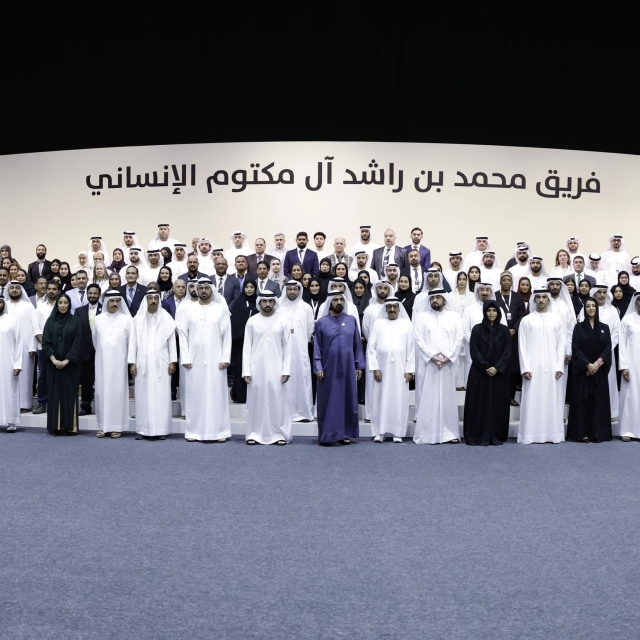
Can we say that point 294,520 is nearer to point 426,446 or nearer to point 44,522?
point 44,522

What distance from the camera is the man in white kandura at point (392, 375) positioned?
326 inches

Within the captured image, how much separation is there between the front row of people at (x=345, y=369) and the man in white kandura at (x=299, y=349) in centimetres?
36

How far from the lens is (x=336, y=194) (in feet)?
42.1

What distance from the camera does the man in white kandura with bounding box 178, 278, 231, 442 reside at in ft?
26.7

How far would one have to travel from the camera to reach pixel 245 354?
812cm

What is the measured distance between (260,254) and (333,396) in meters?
3.48

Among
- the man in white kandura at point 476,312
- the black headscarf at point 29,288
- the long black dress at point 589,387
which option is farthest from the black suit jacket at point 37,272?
the long black dress at point 589,387

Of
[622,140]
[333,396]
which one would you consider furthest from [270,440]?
[622,140]

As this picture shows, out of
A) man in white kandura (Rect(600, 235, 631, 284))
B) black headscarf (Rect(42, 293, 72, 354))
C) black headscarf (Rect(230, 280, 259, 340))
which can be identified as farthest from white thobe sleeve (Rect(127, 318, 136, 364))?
man in white kandura (Rect(600, 235, 631, 284))

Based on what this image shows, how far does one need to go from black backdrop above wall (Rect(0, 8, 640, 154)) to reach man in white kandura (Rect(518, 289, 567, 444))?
217 inches

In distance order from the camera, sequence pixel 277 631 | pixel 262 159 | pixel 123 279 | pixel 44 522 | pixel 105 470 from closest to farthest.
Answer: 1. pixel 277 631
2. pixel 44 522
3. pixel 105 470
4. pixel 123 279
5. pixel 262 159

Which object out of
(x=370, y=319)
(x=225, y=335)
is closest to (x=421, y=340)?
(x=370, y=319)

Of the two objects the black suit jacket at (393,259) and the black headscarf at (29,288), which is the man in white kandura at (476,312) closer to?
the black suit jacket at (393,259)

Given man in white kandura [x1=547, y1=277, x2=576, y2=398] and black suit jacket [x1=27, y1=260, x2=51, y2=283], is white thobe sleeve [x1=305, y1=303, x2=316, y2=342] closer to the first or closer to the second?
man in white kandura [x1=547, y1=277, x2=576, y2=398]
